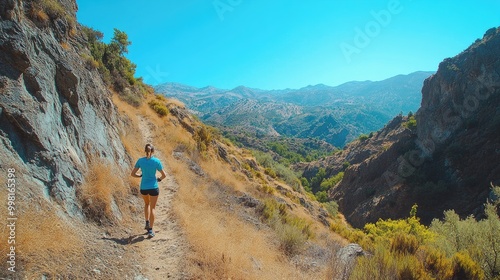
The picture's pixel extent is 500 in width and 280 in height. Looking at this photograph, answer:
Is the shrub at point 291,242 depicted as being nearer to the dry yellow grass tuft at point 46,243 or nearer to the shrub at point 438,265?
the shrub at point 438,265

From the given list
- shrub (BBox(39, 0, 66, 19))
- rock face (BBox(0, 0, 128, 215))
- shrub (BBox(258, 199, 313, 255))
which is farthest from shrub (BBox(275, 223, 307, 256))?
shrub (BBox(39, 0, 66, 19))

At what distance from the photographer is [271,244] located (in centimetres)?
838

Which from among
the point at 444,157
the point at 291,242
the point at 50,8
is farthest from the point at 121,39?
the point at 444,157

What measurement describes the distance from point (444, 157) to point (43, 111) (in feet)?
187

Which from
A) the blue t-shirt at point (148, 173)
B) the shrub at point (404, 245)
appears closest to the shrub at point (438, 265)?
the shrub at point (404, 245)

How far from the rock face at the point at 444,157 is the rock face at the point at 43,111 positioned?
40.5 meters

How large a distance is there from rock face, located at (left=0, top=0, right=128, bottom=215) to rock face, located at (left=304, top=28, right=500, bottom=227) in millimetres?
40528

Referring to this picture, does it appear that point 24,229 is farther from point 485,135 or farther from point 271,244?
point 485,135

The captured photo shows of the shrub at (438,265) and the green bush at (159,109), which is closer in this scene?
the shrub at (438,265)

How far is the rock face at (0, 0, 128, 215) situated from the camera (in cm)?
513

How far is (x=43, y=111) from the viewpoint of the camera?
5.95 metres

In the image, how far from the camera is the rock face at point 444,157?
39.5 metres

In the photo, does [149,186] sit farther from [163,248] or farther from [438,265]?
[438,265]

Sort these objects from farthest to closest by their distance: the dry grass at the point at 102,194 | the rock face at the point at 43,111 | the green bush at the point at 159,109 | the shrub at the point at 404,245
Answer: the green bush at the point at 159,109 < the shrub at the point at 404,245 < the dry grass at the point at 102,194 < the rock face at the point at 43,111
